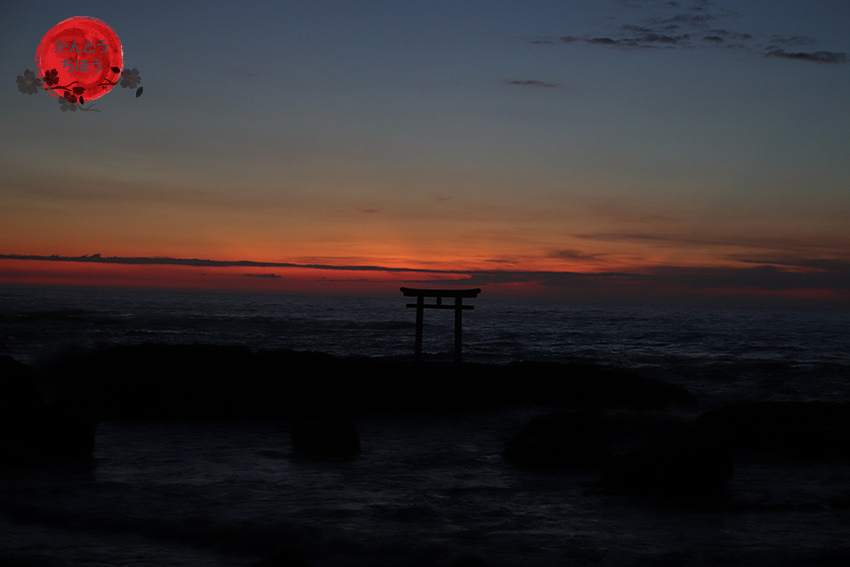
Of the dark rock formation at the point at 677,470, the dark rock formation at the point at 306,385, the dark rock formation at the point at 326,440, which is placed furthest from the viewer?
the dark rock formation at the point at 306,385

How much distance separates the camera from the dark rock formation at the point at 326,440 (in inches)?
436

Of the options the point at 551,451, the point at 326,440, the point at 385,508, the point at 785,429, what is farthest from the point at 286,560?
the point at 785,429

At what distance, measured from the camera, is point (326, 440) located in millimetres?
11094

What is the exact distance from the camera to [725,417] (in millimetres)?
12789

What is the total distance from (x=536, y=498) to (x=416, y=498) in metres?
1.70

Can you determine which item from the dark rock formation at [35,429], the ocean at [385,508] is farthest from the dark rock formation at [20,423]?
the ocean at [385,508]

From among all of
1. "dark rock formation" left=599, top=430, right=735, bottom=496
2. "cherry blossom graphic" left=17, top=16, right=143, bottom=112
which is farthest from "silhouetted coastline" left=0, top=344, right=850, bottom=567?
"cherry blossom graphic" left=17, top=16, right=143, bottom=112

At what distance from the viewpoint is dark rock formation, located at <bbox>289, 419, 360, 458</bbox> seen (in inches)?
436

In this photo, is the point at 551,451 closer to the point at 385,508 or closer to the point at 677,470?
the point at 677,470

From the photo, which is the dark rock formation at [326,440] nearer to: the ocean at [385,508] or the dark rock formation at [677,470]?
the ocean at [385,508]

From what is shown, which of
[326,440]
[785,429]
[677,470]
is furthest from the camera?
[785,429]

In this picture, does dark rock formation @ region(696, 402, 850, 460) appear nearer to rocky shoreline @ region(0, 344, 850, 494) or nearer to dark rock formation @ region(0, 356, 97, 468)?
rocky shoreline @ region(0, 344, 850, 494)

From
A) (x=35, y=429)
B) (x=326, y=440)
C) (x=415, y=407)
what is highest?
(x=35, y=429)

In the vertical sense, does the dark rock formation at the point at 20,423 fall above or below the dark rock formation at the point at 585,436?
above
